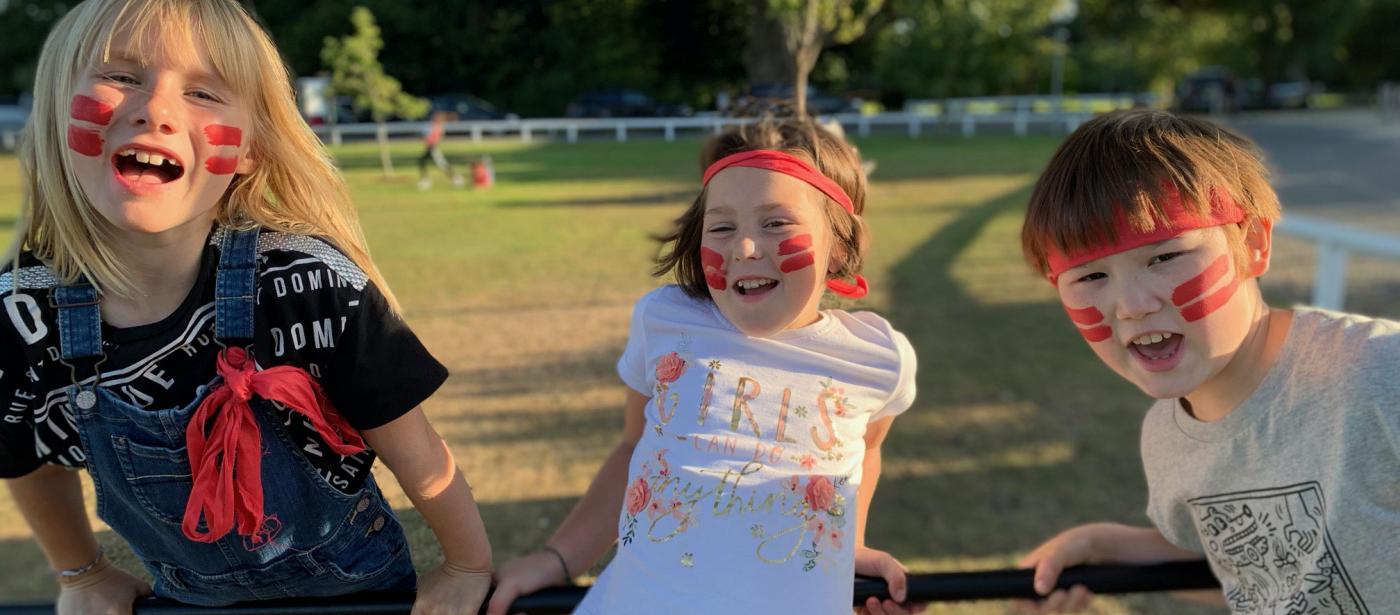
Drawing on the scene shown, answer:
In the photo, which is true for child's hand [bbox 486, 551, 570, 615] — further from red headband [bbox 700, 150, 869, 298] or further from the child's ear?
the child's ear

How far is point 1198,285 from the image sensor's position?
51.7 inches

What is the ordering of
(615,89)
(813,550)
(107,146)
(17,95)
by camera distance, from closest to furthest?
(107,146) → (813,550) → (615,89) → (17,95)

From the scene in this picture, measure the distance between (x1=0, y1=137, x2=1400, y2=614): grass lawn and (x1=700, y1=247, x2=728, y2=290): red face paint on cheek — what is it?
0.38 meters

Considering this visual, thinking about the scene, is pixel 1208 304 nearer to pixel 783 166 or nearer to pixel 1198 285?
pixel 1198 285

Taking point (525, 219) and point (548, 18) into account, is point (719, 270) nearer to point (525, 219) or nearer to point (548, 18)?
point (548, 18)

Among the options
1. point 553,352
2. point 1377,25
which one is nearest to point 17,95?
point 553,352

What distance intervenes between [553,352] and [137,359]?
14.1ft

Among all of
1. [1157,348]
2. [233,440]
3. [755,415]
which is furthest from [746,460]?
[233,440]

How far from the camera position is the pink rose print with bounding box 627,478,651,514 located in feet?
4.94

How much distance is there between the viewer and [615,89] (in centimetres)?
304

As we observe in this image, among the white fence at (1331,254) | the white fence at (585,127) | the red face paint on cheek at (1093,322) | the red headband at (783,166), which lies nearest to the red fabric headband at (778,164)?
the red headband at (783,166)

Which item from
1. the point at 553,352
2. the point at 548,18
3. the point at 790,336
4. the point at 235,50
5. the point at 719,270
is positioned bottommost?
the point at 553,352

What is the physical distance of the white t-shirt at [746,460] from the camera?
4.60ft

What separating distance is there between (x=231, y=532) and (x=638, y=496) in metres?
0.60
